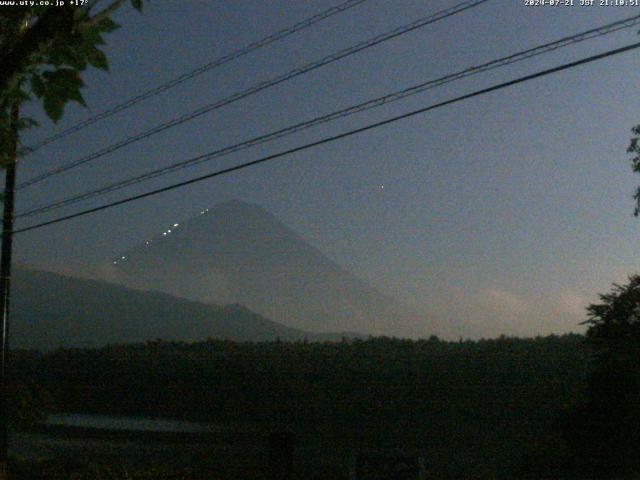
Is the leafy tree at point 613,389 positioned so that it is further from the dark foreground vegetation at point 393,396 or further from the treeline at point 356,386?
the treeline at point 356,386

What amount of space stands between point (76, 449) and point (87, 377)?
114 feet

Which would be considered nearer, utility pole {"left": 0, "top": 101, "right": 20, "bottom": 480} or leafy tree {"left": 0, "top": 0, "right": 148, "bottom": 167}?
leafy tree {"left": 0, "top": 0, "right": 148, "bottom": 167}

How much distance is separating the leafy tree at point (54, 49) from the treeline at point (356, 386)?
19.4 m

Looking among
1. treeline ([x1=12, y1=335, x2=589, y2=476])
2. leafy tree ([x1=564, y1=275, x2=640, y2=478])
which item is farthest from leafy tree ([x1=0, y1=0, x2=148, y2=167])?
treeline ([x1=12, y1=335, x2=589, y2=476])

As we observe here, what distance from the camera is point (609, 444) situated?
1909 cm

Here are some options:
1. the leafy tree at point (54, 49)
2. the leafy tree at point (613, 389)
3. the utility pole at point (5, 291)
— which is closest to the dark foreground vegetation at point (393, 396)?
the leafy tree at point (613, 389)

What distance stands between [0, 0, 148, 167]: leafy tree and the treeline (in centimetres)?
1939

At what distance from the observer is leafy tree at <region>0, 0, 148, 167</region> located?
470 cm

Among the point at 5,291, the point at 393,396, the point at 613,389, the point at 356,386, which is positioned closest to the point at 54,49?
the point at 5,291

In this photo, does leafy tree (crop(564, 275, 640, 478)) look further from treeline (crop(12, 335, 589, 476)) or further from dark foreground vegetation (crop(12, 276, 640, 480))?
treeline (crop(12, 335, 589, 476))

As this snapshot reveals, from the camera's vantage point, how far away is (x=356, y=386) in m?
47.8

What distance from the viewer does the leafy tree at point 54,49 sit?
4695 millimetres

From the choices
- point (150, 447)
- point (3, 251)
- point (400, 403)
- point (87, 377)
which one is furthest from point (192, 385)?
point (3, 251)

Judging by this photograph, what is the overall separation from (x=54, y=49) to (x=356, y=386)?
4388 centimetres
